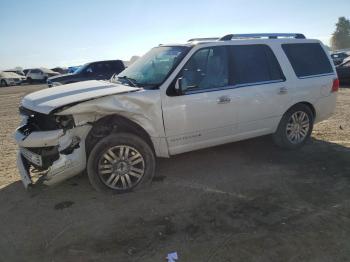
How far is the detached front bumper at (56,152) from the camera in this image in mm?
4500

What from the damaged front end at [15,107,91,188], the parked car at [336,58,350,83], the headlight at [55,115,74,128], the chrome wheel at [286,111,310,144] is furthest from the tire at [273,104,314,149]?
the parked car at [336,58,350,83]

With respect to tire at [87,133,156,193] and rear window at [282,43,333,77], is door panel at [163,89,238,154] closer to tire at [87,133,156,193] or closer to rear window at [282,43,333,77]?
tire at [87,133,156,193]

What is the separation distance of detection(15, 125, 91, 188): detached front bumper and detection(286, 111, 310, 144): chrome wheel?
3.50 m

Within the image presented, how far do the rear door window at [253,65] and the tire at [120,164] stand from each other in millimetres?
1746

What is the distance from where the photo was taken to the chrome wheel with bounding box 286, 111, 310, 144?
21.0 ft

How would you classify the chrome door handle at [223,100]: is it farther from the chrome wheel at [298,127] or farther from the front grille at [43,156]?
the front grille at [43,156]

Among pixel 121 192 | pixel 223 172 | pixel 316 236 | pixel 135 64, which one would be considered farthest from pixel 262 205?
pixel 135 64

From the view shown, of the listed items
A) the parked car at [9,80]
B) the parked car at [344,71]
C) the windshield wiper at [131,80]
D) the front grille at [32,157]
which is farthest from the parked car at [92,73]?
the parked car at [9,80]

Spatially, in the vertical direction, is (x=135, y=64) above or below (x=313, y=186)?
above

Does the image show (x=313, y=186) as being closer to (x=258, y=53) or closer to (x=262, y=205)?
(x=262, y=205)

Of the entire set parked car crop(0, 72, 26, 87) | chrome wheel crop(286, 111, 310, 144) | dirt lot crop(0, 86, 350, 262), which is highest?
chrome wheel crop(286, 111, 310, 144)

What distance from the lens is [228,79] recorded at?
216 inches

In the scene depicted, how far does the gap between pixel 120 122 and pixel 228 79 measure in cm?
174

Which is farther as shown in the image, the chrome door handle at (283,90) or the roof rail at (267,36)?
the chrome door handle at (283,90)
